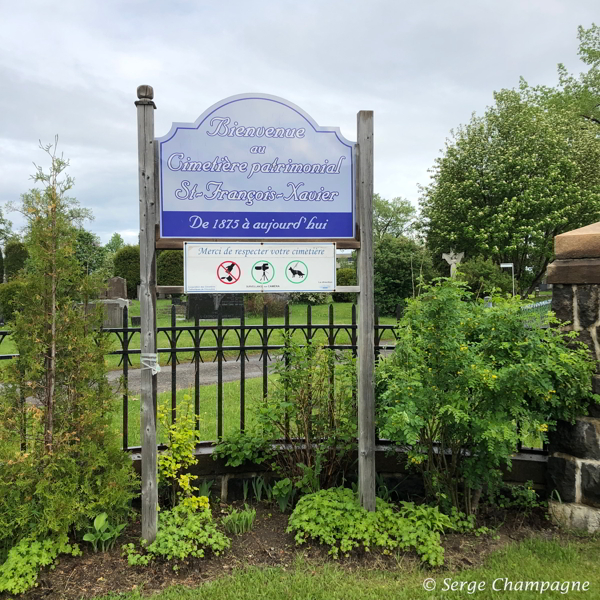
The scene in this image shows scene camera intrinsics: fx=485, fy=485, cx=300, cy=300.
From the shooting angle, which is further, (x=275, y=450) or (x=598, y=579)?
(x=275, y=450)

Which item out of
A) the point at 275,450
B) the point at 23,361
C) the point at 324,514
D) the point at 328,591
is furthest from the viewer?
the point at 275,450

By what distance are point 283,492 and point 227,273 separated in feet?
5.65

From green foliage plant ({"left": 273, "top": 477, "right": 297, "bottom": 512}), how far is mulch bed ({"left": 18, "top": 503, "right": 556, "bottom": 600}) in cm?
17

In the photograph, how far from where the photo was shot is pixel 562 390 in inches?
135

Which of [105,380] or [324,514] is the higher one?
[105,380]

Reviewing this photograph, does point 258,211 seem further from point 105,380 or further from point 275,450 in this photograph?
point 275,450

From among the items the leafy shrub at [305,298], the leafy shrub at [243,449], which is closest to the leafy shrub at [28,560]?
the leafy shrub at [243,449]

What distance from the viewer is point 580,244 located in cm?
350

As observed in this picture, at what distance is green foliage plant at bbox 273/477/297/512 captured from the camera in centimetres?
368

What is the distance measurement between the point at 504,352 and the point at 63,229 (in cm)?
307

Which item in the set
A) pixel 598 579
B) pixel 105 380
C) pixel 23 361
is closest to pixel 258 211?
pixel 105 380

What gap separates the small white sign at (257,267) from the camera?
3326 millimetres

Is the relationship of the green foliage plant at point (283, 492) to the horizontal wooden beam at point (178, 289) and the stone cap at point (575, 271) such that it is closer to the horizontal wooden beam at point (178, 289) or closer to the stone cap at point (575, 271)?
the horizontal wooden beam at point (178, 289)

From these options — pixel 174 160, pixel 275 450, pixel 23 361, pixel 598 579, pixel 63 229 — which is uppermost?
pixel 174 160
